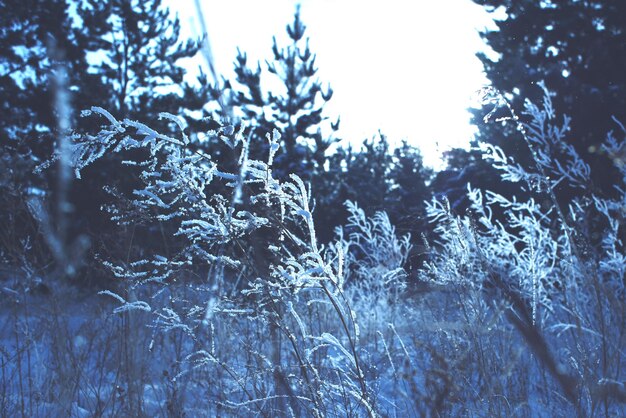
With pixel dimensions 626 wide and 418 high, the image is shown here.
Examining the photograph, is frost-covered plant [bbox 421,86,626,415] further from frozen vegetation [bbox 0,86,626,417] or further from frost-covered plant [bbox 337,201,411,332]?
frost-covered plant [bbox 337,201,411,332]

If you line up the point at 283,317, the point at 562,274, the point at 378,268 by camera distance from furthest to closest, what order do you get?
the point at 378,268
the point at 562,274
the point at 283,317

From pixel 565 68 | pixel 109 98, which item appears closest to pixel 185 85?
pixel 109 98

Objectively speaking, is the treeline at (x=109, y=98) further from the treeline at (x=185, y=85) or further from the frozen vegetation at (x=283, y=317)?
the frozen vegetation at (x=283, y=317)

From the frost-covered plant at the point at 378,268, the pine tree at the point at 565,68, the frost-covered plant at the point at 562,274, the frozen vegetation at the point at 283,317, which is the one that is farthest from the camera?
the pine tree at the point at 565,68

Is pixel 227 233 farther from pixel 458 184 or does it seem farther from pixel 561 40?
pixel 561 40

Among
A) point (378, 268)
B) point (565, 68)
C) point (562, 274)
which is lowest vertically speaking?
point (562, 274)

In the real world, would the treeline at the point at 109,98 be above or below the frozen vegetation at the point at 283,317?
above

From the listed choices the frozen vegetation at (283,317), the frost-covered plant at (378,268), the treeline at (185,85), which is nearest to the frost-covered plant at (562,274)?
the frozen vegetation at (283,317)

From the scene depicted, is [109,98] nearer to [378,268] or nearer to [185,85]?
[185,85]

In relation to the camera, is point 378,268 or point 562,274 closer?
point 562,274

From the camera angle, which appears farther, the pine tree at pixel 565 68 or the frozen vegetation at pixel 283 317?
the pine tree at pixel 565 68

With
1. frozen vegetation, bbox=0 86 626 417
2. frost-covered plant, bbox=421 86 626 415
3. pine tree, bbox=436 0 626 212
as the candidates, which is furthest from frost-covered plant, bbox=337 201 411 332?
pine tree, bbox=436 0 626 212

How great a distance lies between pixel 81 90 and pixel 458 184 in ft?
24.9

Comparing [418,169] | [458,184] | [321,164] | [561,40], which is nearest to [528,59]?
[561,40]
